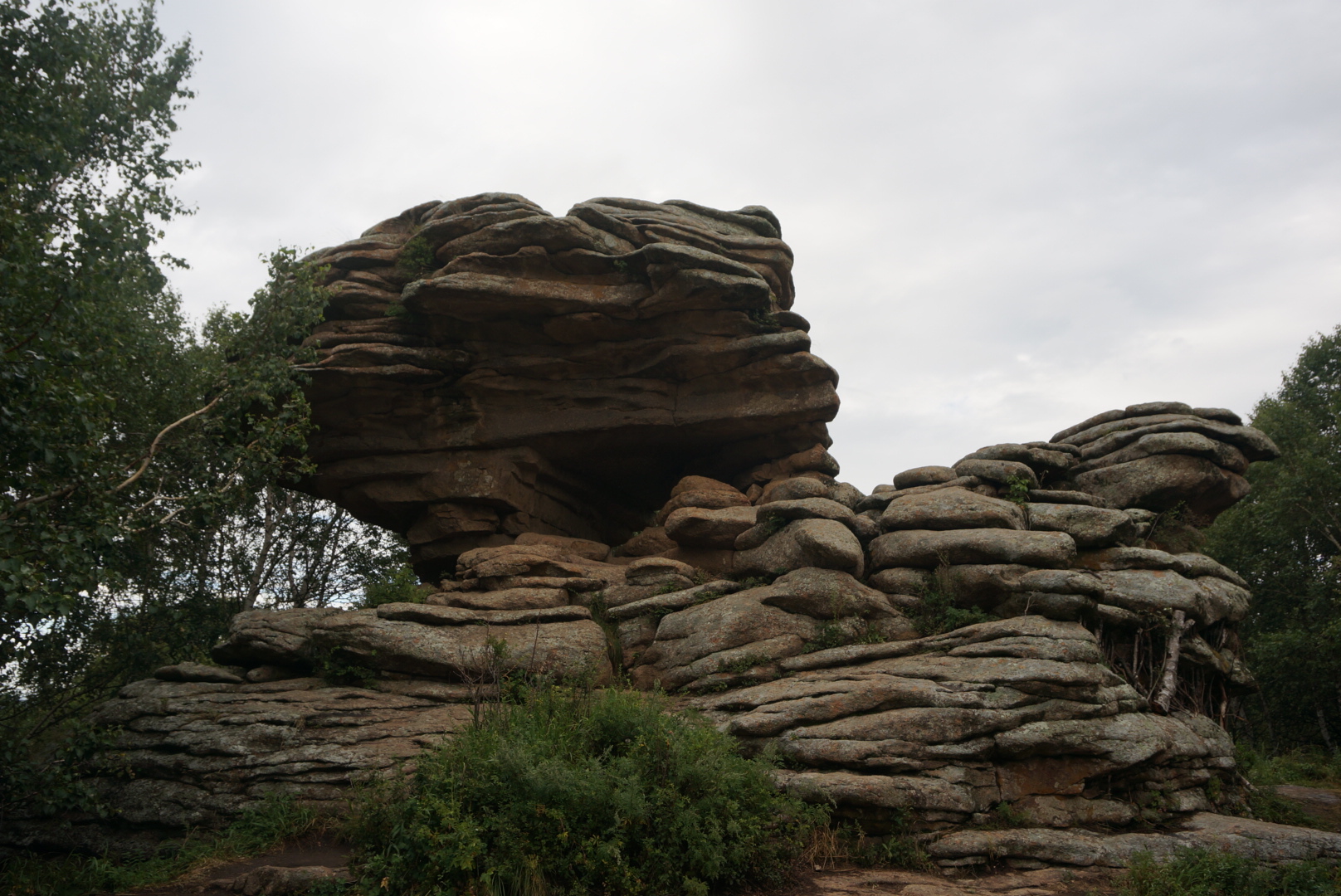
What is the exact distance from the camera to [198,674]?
13.3 meters

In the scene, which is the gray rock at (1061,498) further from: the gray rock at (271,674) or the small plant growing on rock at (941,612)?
the gray rock at (271,674)

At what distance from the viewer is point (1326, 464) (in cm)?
2170

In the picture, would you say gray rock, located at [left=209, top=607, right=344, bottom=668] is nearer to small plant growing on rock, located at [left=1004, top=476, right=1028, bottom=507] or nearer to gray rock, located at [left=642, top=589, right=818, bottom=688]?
gray rock, located at [left=642, top=589, right=818, bottom=688]

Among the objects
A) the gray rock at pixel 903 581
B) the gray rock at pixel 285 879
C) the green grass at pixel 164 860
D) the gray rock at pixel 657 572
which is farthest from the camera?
the gray rock at pixel 657 572

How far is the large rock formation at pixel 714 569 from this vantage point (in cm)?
1005

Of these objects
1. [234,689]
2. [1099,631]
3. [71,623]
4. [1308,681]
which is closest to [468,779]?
[234,689]

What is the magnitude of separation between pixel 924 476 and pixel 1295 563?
16.4 meters

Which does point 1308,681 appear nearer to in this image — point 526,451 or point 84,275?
point 526,451

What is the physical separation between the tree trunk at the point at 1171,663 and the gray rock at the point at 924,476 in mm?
4518

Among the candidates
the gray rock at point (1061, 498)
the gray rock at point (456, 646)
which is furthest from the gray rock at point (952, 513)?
the gray rock at point (456, 646)

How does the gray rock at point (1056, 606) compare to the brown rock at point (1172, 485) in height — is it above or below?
below

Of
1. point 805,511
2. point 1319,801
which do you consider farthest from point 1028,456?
point 1319,801

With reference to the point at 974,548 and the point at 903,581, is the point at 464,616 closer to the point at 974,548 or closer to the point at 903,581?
the point at 903,581

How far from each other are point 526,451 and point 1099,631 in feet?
37.8
